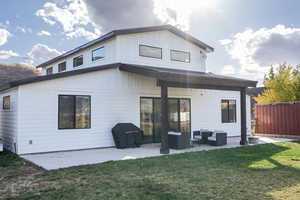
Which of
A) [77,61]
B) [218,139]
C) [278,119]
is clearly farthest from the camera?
[278,119]

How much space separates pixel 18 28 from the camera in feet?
53.0

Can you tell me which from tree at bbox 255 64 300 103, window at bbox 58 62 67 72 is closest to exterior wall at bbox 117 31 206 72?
window at bbox 58 62 67 72

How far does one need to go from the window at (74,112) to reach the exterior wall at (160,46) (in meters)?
2.66

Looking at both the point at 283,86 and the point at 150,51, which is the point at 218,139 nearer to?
the point at 150,51

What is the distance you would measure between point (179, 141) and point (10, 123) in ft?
20.9

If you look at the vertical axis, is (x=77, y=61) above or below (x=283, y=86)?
above

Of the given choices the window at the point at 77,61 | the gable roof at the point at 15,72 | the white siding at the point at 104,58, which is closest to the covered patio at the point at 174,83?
the white siding at the point at 104,58

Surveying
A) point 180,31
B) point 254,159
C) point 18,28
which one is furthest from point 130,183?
point 18,28

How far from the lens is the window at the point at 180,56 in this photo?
42.3 ft

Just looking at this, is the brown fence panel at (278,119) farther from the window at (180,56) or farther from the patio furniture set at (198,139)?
the window at (180,56)

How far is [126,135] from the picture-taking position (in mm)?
9938

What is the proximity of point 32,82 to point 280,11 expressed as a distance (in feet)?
39.1

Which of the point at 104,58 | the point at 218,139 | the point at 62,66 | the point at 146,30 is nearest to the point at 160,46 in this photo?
the point at 146,30

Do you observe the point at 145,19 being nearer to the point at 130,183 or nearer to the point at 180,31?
the point at 180,31
